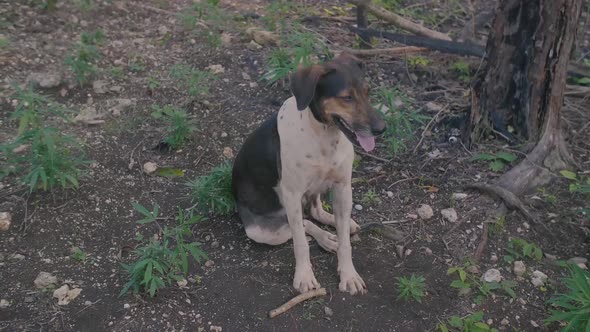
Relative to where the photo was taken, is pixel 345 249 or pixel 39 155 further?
pixel 39 155

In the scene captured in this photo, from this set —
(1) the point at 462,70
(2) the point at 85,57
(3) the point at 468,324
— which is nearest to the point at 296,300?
(3) the point at 468,324

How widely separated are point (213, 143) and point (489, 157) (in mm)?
2186

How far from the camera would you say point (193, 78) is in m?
5.25

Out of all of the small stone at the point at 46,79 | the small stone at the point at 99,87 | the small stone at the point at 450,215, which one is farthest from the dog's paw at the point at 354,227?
the small stone at the point at 46,79

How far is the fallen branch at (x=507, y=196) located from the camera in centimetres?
408

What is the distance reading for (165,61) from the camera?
586 centimetres

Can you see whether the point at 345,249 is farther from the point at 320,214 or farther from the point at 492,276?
the point at 492,276

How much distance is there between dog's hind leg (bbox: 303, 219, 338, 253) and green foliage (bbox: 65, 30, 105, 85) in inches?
105

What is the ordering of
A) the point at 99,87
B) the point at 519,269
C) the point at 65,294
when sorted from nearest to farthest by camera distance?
the point at 65,294 → the point at 519,269 → the point at 99,87

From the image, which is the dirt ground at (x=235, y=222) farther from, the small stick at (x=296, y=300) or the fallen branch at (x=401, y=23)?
the fallen branch at (x=401, y=23)

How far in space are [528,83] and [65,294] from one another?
3501 mm

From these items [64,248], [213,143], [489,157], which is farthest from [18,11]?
[489,157]

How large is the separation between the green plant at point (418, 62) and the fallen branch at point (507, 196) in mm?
1749

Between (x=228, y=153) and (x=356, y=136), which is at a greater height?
(x=356, y=136)
